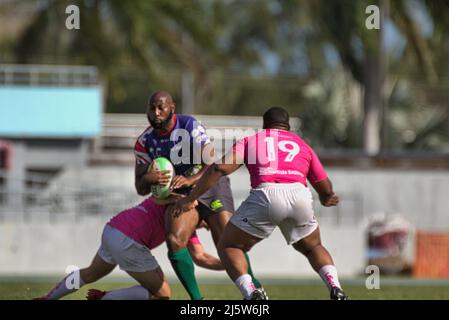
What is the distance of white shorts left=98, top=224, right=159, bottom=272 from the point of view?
10.6m

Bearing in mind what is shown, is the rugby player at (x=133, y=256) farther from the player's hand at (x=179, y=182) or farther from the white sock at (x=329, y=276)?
the white sock at (x=329, y=276)

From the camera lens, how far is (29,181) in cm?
3091

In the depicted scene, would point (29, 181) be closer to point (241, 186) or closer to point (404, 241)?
point (241, 186)

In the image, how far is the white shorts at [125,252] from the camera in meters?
10.6

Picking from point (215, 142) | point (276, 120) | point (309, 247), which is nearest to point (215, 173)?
point (276, 120)

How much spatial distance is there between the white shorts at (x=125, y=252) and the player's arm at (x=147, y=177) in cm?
48

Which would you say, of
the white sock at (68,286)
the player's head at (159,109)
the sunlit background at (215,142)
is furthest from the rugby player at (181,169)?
the sunlit background at (215,142)

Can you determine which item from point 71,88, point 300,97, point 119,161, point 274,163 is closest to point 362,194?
point 119,161

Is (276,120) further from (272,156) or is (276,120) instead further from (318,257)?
(318,257)

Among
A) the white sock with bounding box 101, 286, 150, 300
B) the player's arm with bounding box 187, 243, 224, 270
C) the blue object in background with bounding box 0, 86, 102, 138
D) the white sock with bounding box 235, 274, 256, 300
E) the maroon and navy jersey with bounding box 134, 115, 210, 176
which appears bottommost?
the white sock with bounding box 101, 286, 150, 300

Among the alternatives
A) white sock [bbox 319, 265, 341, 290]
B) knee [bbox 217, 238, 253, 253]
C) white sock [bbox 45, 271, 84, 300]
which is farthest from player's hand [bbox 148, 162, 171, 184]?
white sock [bbox 319, 265, 341, 290]

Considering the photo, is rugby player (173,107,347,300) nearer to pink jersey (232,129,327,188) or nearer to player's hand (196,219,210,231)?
pink jersey (232,129,327,188)

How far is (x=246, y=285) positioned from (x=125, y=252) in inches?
46.8

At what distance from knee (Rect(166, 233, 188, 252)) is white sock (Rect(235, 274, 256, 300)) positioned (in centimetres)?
76
